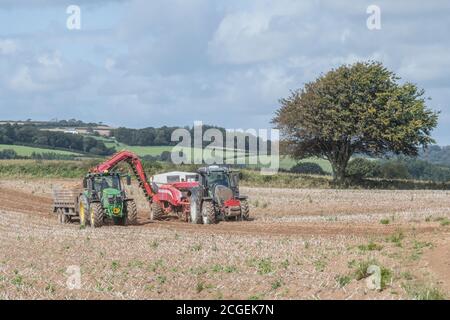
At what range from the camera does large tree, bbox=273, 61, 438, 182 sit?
6562 centimetres

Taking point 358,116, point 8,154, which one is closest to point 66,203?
point 358,116

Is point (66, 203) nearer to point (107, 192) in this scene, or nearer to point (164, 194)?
point (107, 192)

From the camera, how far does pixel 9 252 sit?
24.2m

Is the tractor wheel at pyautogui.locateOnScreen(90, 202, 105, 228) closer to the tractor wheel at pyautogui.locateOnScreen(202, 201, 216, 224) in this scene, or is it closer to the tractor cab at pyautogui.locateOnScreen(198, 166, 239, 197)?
the tractor wheel at pyautogui.locateOnScreen(202, 201, 216, 224)

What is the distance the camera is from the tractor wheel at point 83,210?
112 ft

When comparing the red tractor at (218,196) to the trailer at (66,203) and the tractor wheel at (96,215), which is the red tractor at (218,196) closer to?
the tractor wheel at (96,215)

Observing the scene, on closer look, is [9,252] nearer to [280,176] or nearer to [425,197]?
[425,197]

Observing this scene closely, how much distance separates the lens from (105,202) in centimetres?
3384

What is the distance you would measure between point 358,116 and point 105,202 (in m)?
35.6

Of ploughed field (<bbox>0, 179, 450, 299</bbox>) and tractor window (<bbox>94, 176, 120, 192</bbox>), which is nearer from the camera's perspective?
ploughed field (<bbox>0, 179, 450, 299</bbox>)

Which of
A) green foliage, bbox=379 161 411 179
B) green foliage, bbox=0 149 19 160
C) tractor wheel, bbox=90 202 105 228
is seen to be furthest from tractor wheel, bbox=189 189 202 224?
green foliage, bbox=0 149 19 160

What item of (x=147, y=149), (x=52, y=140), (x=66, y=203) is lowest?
(x=66, y=203)
